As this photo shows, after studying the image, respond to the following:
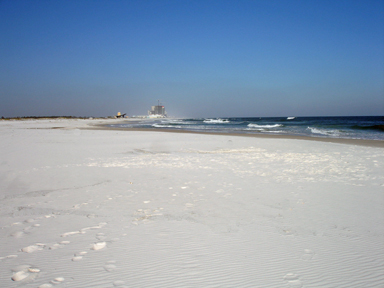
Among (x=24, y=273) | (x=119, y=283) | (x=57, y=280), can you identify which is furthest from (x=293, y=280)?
(x=24, y=273)

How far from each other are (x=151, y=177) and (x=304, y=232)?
403cm

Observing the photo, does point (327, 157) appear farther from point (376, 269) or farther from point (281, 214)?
point (376, 269)

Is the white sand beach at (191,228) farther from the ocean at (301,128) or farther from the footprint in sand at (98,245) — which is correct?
the ocean at (301,128)

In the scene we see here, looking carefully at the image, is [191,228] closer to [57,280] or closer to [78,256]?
[78,256]

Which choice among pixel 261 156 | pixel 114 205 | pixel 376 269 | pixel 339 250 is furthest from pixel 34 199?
pixel 261 156

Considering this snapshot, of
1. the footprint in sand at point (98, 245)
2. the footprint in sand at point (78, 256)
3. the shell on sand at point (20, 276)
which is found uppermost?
the footprint in sand at point (98, 245)

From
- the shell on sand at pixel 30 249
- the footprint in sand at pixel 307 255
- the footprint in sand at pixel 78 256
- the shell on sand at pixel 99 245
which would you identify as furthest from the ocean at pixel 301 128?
the shell on sand at pixel 30 249

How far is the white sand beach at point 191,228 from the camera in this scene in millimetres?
→ 2697

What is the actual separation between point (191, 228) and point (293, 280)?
155cm

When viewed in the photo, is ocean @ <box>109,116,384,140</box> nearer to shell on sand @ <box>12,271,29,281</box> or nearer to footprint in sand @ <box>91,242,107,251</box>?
footprint in sand @ <box>91,242,107,251</box>

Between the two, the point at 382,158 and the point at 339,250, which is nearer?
the point at 339,250

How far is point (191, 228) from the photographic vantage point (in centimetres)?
376

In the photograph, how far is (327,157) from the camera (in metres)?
9.66

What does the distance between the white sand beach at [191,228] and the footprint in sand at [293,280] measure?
0.4 inches
